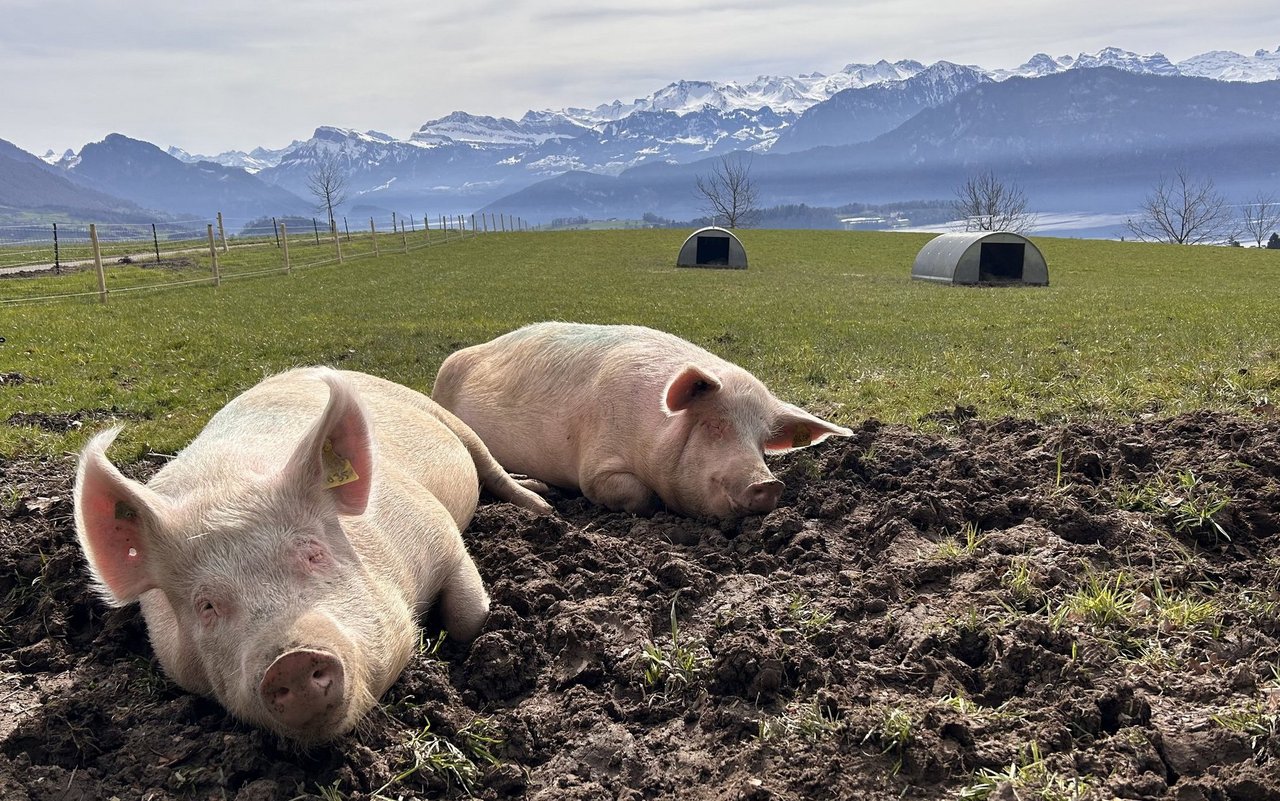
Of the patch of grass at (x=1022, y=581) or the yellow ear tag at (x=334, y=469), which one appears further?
the patch of grass at (x=1022, y=581)

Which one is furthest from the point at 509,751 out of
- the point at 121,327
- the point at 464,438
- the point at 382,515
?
the point at 121,327

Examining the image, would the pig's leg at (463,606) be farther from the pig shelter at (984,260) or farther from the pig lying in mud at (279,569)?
the pig shelter at (984,260)

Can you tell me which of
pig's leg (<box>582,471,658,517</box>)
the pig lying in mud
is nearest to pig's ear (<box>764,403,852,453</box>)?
pig's leg (<box>582,471,658,517</box>)

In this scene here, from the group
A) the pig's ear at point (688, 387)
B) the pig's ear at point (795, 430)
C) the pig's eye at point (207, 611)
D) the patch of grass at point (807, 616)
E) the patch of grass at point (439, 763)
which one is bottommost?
the patch of grass at point (439, 763)

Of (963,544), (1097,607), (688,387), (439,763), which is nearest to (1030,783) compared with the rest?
(1097,607)

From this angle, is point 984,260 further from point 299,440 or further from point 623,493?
point 299,440

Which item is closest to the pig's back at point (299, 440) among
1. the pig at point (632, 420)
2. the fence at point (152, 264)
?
the pig at point (632, 420)

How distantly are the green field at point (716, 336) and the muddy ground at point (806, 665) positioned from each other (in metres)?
2.73

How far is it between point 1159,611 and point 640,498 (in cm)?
281

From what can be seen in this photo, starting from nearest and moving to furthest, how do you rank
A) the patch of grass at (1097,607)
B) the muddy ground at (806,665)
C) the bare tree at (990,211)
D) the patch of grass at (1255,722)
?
1. the patch of grass at (1255,722)
2. the muddy ground at (806,665)
3. the patch of grass at (1097,607)
4. the bare tree at (990,211)

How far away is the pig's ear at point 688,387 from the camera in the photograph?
16.5ft

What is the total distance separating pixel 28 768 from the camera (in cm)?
275

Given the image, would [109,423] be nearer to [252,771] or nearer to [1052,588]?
[252,771]

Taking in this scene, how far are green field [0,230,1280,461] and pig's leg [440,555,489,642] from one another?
4.02 metres
